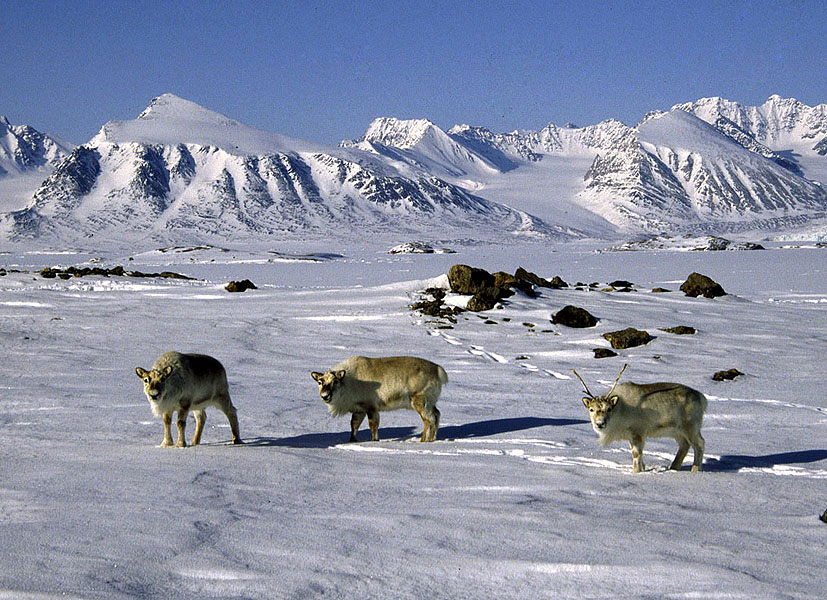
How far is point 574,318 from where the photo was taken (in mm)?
29656

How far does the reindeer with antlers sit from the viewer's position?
9.77 m

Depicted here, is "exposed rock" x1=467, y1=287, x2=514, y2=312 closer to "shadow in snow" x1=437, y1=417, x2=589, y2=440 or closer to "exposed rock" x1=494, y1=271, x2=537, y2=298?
"exposed rock" x1=494, y1=271, x2=537, y2=298

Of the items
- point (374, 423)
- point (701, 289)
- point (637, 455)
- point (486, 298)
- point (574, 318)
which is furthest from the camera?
point (701, 289)

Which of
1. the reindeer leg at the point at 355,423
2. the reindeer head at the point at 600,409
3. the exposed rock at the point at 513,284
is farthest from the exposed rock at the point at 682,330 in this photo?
the reindeer head at the point at 600,409

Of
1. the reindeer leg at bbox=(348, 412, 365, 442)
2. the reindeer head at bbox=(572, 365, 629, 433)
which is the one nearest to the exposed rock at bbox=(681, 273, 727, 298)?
the reindeer leg at bbox=(348, 412, 365, 442)

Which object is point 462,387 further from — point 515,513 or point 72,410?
point 515,513

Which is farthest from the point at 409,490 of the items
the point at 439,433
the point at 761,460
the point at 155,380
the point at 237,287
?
the point at 237,287

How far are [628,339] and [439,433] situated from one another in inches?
559

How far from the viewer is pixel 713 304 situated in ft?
121

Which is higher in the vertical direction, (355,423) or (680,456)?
(680,456)

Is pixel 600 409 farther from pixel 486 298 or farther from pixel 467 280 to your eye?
pixel 467 280

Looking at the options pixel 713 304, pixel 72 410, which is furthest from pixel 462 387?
pixel 713 304

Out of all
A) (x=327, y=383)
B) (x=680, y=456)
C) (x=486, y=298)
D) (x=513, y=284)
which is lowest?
(x=680, y=456)

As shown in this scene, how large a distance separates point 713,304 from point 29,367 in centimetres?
2999
